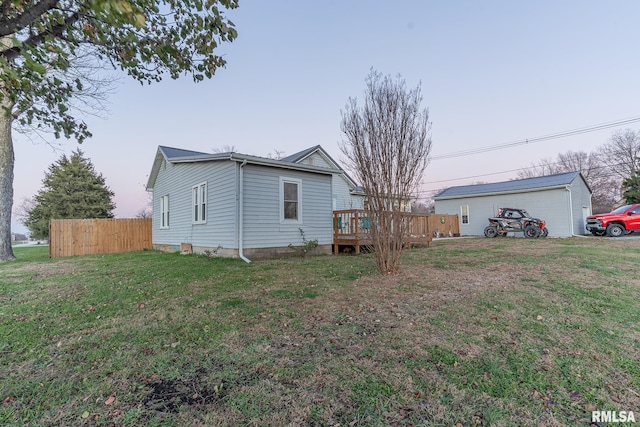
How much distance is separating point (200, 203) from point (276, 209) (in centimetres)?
297

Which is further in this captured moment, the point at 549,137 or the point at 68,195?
the point at 68,195

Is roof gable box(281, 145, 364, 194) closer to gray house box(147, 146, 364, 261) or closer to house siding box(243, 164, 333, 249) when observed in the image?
house siding box(243, 164, 333, 249)

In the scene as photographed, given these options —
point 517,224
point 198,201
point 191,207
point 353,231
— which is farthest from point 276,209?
point 517,224

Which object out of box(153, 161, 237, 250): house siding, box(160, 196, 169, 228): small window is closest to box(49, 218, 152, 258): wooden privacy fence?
box(153, 161, 237, 250): house siding

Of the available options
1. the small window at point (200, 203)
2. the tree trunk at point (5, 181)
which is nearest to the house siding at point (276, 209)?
the small window at point (200, 203)

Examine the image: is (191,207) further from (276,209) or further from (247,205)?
(276,209)

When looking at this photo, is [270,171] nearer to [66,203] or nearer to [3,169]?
[3,169]

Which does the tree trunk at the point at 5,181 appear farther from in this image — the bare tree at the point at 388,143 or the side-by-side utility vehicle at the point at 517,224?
the side-by-side utility vehicle at the point at 517,224

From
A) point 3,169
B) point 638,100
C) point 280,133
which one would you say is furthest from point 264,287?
point 638,100

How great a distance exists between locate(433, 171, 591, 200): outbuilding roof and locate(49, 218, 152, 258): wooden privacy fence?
19559mm

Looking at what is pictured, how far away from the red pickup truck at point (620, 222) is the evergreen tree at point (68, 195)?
34209 mm

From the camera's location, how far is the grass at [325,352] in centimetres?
194

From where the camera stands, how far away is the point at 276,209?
9.30 metres

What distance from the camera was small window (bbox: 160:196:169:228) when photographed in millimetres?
13016
